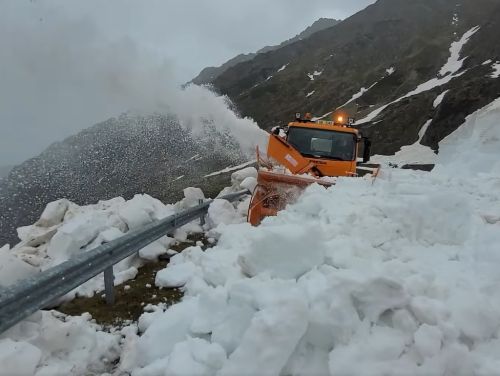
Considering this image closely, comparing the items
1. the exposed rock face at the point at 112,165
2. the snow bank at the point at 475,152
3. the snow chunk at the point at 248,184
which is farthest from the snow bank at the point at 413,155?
the snow chunk at the point at 248,184

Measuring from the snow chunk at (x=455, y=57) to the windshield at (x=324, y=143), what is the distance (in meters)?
66.2

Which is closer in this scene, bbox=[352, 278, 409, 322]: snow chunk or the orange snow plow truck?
bbox=[352, 278, 409, 322]: snow chunk

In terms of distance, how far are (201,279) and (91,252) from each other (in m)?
1.32

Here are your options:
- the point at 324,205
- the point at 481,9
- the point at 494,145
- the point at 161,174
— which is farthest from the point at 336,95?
the point at 324,205

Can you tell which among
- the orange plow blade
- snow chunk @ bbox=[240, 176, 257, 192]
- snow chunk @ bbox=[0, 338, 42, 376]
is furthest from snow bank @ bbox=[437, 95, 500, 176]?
snow chunk @ bbox=[0, 338, 42, 376]

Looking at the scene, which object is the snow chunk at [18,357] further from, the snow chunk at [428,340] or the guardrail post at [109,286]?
the snow chunk at [428,340]

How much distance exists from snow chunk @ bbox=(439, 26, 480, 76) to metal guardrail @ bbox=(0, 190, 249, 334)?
244 ft

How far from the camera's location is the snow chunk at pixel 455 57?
242 ft

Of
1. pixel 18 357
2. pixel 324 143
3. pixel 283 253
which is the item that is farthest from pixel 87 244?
pixel 324 143

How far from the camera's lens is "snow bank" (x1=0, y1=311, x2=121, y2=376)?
3.64m

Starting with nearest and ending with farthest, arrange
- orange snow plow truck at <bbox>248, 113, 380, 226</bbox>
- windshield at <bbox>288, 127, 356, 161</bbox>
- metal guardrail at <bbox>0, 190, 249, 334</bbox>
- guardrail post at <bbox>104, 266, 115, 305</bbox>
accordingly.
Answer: metal guardrail at <bbox>0, 190, 249, 334</bbox>, guardrail post at <bbox>104, 266, 115, 305</bbox>, orange snow plow truck at <bbox>248, 113, 380, 226</bbox>, windshield at <bbox>288, 127, 356, 161</bbox>

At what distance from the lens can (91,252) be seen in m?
5.54

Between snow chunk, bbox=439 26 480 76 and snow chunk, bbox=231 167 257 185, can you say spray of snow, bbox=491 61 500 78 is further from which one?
snow chunk, bbox=231 167 257 185

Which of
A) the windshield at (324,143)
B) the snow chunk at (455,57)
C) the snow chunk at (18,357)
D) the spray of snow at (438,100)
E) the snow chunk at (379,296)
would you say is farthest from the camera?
the snow chunk at (455,57)
